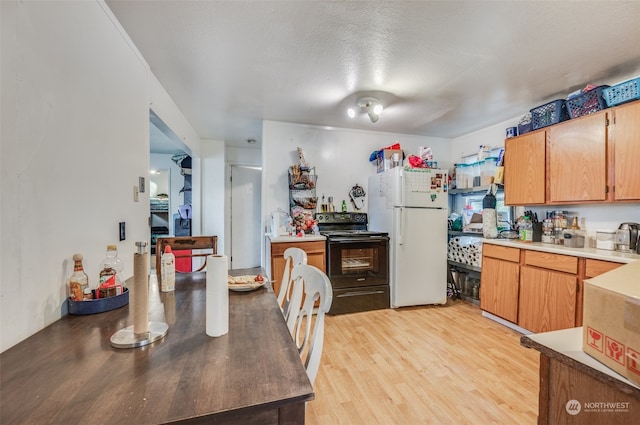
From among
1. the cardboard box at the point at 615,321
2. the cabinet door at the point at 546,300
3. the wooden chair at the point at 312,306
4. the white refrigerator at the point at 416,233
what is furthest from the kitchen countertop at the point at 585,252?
the wooden chair at the point at 312,306

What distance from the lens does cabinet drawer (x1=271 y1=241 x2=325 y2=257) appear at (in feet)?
9.95

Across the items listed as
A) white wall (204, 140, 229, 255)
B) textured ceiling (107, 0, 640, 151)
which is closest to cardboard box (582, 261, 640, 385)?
textured ceiling (107, 0, 640, 151)

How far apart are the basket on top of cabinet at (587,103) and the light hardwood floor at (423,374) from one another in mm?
2146

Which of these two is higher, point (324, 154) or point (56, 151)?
point (324, 154)

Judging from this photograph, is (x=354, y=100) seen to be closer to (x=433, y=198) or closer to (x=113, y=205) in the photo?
(x=433, y=198)

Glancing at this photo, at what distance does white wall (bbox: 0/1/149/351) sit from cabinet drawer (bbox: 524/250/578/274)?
11.0ft

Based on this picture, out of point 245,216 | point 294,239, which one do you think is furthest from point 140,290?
point 245,216

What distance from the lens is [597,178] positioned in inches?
90.4

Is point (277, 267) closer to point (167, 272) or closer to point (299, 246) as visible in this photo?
point (299, 246)

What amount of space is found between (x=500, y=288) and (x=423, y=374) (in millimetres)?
1487

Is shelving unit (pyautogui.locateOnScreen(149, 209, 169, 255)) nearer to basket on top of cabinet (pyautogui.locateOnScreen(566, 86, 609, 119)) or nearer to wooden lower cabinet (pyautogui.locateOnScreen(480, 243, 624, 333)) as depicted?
wooden lower cabinet (pyautogui.locateOnScreen(480, 243, 624, 333))

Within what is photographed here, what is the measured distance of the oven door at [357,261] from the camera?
3.13 m

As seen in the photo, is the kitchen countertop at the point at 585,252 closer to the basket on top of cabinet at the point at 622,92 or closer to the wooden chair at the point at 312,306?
the basket on top of cabinet at the point at 622,92

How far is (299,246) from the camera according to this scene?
305 cm
